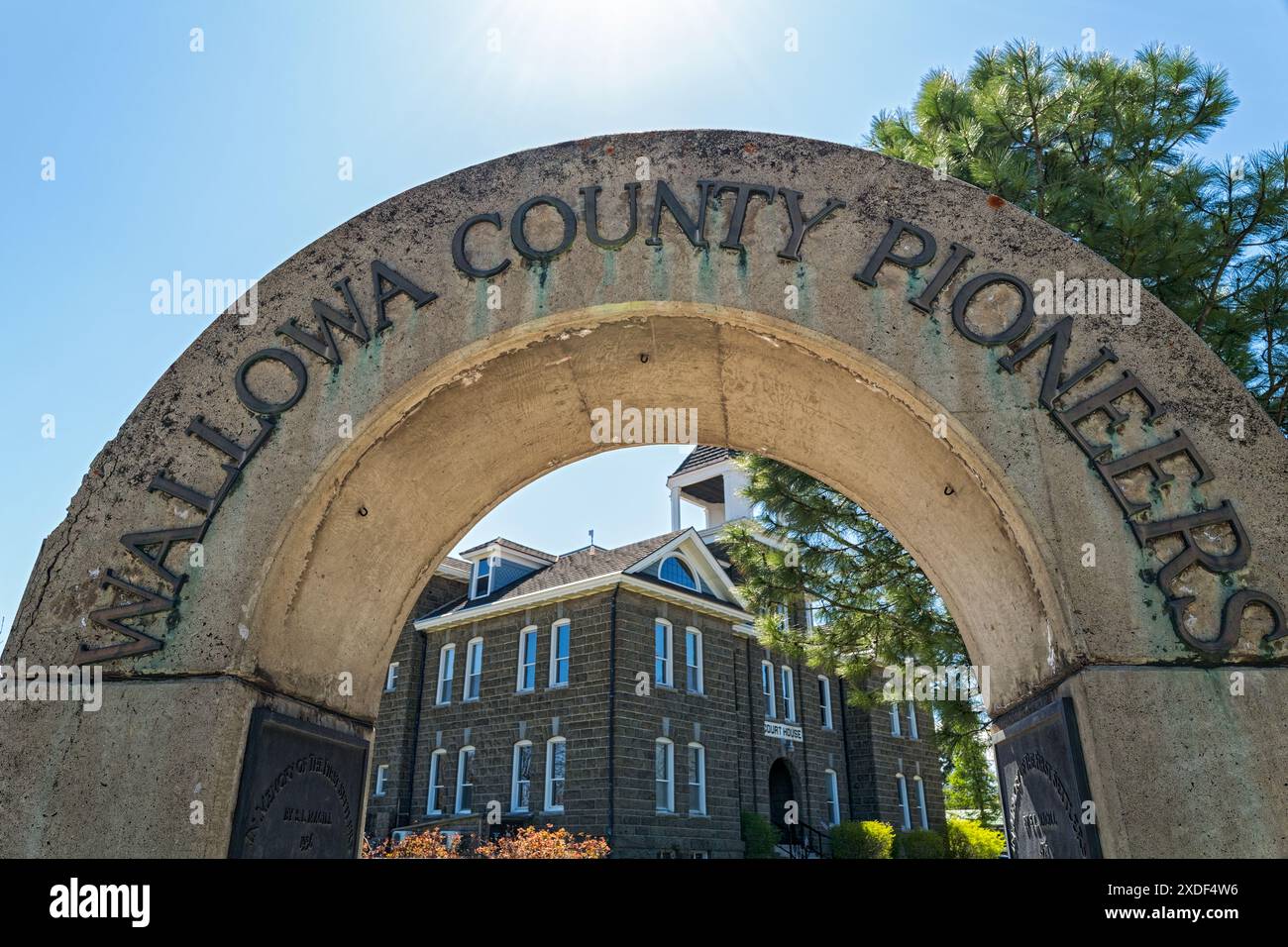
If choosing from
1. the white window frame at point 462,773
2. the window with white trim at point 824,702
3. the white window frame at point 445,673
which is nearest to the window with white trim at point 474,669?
the white window frame at point 445,673

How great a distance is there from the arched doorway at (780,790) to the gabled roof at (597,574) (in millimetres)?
4871

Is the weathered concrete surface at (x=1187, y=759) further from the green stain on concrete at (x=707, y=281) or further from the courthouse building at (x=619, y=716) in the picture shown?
the courthouse building at (x=619, y=716)

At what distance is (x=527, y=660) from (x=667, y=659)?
3794mm

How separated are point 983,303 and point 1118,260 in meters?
4.02

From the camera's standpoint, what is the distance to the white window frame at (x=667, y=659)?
25.2 m

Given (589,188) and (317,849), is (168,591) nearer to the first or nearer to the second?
(317,849)

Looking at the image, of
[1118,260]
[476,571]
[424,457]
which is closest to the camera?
[424,457]

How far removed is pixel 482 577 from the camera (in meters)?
29.8

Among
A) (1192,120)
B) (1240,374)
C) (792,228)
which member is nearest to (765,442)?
(792,228)

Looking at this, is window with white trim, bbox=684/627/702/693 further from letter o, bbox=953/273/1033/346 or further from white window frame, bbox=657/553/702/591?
letter o, bbox=953/273/1033/346

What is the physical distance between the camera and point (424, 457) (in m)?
5.82

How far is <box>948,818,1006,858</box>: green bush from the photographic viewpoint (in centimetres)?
2670

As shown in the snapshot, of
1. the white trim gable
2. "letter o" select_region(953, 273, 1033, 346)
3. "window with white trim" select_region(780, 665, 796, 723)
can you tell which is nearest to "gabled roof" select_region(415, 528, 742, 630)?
the white trim gable

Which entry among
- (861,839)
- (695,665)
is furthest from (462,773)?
(861,839)
